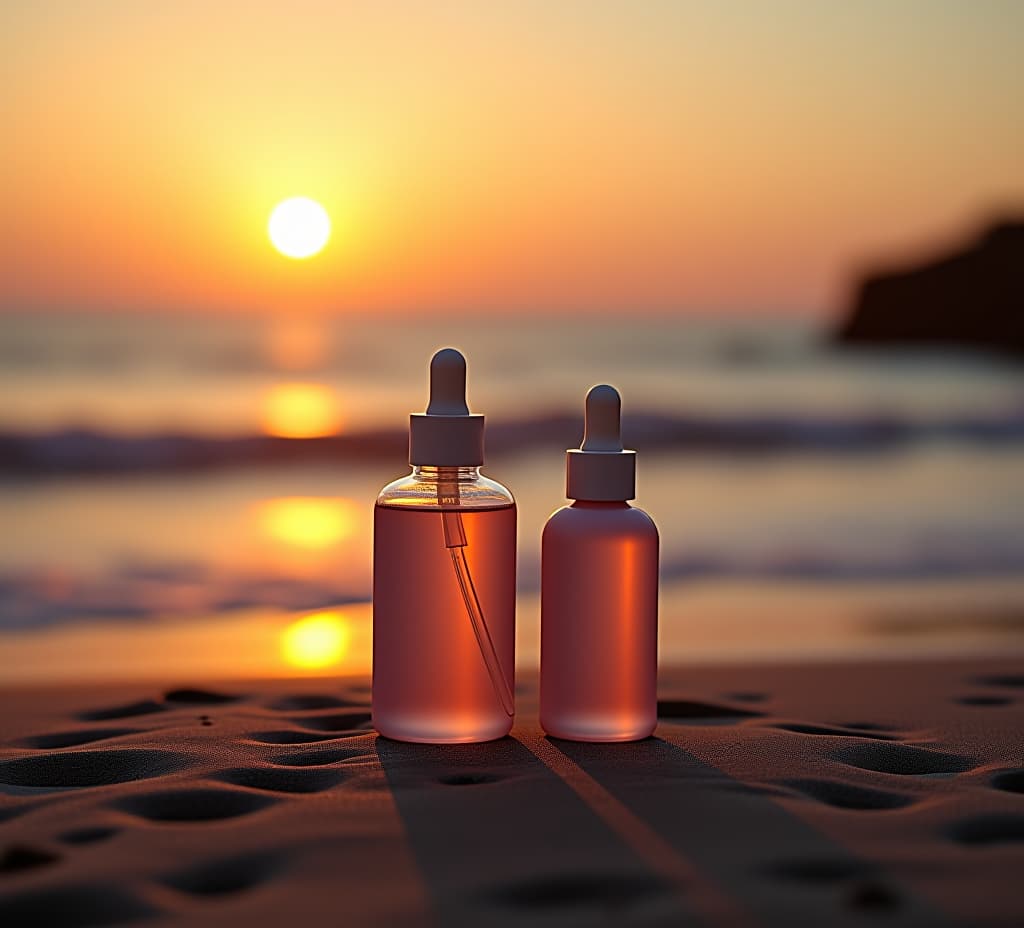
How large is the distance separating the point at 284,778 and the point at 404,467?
29.0 ft

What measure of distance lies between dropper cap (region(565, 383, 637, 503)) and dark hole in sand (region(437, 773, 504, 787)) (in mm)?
395

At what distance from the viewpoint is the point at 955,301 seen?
36.2m

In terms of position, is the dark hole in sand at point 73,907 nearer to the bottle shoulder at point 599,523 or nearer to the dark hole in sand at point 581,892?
the dark hole in sand at point 581,892

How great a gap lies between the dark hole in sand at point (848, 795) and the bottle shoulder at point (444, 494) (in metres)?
0.54

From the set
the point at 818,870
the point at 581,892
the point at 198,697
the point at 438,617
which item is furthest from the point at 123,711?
the point at 818,870

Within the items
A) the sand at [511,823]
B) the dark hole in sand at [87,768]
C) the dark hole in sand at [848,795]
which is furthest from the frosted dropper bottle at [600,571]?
the dark hole in sand at [87,768]

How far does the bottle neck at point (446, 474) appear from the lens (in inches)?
75.1

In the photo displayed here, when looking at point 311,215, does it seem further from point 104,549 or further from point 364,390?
point 104,549

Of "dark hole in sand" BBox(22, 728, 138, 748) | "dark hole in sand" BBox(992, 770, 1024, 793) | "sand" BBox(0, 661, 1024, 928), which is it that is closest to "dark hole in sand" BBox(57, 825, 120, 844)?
"sand" BBox(0, 661, 1024, 928)

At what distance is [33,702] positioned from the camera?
252cm

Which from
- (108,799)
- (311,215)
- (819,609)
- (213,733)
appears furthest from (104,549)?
(311,215)

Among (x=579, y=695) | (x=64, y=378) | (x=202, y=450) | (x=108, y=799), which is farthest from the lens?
→ (x=64, y=378)

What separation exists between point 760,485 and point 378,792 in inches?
301

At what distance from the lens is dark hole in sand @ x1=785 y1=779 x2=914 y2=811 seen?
1709mm
